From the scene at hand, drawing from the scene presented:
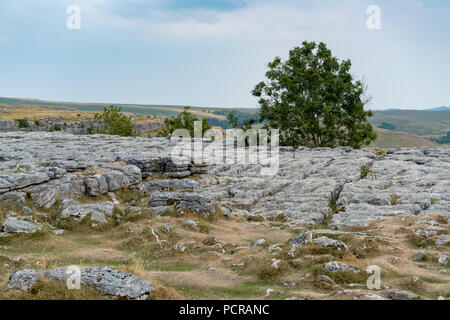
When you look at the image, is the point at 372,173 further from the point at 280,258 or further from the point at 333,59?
the point at 333,59

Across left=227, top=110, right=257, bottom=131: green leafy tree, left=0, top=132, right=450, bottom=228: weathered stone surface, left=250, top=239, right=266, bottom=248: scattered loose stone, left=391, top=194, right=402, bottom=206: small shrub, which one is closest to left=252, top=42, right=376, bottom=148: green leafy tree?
left=227, top=110, right=257, bottom=131: green leafy tree

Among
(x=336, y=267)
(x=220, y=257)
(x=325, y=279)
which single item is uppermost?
(x=336, y=267)

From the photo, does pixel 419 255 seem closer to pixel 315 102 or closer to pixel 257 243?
pixel 257 243

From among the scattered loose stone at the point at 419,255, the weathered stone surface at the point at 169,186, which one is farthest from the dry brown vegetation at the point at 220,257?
the weathered stone surface at the point at 169,186

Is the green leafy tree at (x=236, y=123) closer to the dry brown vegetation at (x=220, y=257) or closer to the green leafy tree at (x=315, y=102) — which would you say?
the green leafy tree at (x=315, y=102)

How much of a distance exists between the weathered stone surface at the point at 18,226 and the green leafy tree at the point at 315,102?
4138cm

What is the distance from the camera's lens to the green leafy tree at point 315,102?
55.9 meters

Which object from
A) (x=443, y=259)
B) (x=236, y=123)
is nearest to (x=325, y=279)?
(x=443, y=259)

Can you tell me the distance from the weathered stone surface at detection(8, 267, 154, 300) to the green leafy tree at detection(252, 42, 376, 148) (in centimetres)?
4616

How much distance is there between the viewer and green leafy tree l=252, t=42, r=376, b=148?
55.9m

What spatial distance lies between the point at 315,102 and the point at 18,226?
43.9 metres

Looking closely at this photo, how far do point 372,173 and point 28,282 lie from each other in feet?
91.4

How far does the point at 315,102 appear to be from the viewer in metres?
54.9
